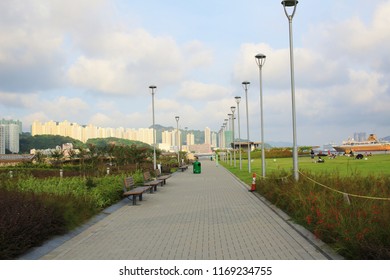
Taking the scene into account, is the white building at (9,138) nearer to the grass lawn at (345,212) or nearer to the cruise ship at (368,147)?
the cruise ship at (368,147)

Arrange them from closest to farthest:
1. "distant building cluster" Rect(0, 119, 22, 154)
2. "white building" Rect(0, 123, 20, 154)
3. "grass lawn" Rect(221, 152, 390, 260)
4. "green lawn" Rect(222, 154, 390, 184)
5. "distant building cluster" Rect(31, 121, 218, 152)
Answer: "grass lawn" Rect(221, 152, 390, 260) → "green lawn" Rect(222, 154, 390, 184) → "distant building cluster" Rect(0, 119, 22, 154) → "white building" Rect(0, 123, 20, 154) → "distant building cluster" Rect(31, 121, 218, 152)

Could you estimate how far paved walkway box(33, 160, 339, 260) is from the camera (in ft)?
21.3

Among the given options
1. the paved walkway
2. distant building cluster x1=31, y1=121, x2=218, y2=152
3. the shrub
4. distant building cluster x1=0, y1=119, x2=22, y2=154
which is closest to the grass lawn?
the paved walkway

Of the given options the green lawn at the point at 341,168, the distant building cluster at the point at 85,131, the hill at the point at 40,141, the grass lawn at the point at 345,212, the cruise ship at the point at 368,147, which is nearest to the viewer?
the grass lawn at the point at 345,212

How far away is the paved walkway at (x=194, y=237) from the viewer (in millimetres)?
6480

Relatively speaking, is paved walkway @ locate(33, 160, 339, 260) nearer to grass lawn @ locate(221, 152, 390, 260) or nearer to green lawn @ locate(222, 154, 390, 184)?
grass lawn @ locate(221, 152, 390, 260)

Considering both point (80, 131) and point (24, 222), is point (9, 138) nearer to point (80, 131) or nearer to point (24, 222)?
point (80, 131)

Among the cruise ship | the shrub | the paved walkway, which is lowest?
the paved walkway

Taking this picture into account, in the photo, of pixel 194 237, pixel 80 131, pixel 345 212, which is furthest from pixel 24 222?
pixel 80 131

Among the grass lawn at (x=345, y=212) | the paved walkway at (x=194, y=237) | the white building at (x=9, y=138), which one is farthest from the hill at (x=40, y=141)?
the grass lawn at (x=345, y=212)

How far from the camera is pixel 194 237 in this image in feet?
25.8

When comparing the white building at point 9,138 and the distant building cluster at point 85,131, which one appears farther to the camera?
the distant building cluster at point 85,131

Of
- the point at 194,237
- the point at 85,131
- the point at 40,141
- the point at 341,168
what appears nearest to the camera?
the point at 194,237
